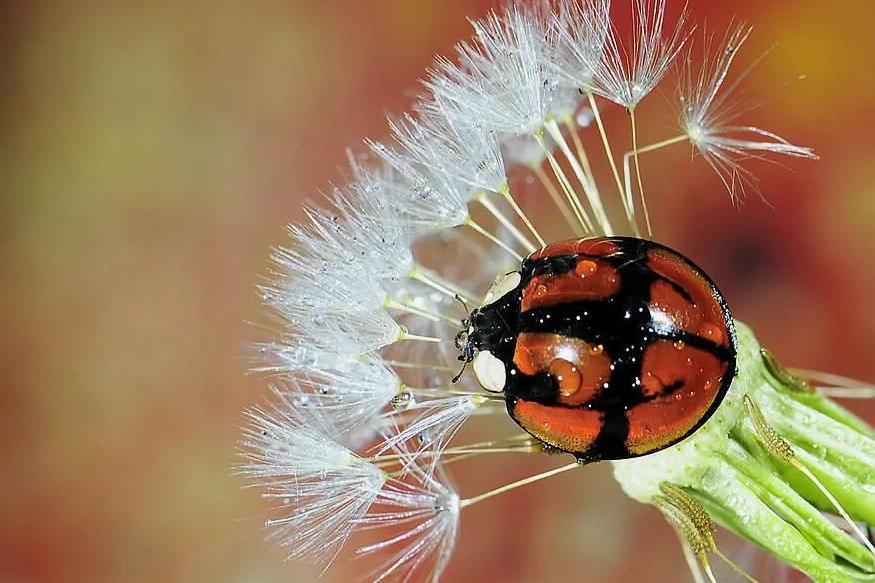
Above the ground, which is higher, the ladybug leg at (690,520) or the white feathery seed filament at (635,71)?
the white feathery seed filament at (635,71)

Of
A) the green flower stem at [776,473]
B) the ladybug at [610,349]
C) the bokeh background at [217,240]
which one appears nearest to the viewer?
the ladybug at [610,349]

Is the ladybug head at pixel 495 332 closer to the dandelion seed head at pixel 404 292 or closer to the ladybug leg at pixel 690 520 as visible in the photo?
the dandelion seed head at pixel 404 292

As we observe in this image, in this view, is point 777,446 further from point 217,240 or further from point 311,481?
point 217,240

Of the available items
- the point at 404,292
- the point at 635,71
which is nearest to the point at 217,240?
the point at 404,292

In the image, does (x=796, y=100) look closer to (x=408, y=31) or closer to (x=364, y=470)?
(x=408, y=31)

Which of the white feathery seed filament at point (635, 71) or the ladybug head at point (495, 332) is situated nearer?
the ladybug head at point (495, 332)

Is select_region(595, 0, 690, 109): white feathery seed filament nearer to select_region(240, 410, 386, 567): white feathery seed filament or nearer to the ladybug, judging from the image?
the ladybug

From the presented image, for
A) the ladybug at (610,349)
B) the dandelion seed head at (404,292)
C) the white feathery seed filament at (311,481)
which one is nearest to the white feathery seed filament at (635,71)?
the dandelion seed head at (404,292)
